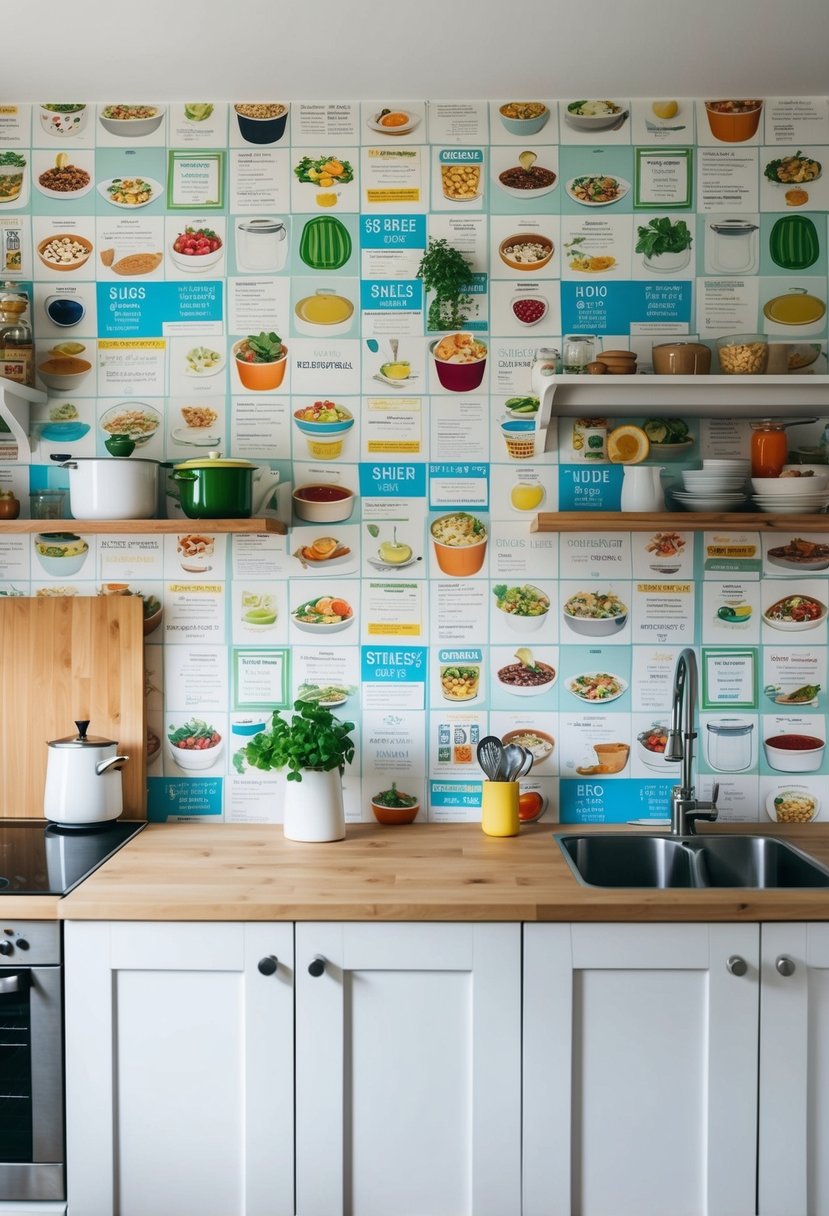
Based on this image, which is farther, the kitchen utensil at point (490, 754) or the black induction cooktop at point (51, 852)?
the kitchen utensil at point (490, 754)

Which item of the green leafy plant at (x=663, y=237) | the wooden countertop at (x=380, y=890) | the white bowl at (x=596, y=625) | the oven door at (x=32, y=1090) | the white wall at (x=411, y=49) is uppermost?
the white wall at (x=411, y=49)

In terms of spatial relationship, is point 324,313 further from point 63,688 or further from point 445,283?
point 63,688

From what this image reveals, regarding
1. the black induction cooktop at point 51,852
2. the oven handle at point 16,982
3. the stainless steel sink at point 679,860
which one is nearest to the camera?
the oven handle at point 16,982

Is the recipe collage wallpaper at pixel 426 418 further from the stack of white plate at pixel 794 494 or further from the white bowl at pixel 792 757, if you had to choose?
the stack of white plate at pixel 794 494

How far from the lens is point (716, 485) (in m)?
2.54

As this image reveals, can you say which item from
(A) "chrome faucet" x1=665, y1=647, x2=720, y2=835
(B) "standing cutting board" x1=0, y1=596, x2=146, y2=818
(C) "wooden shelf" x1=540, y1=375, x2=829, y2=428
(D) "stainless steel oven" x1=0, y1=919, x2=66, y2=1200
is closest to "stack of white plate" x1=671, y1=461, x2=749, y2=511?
(C) "wooden shelf" x1=540, y1=375, x2=829, y2=428

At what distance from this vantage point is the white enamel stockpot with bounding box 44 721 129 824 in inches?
101

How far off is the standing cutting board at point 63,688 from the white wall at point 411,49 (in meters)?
1.30

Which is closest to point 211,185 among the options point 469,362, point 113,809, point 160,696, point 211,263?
point 211,263

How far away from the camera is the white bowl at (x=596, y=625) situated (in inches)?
108

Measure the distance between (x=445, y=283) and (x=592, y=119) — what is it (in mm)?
583

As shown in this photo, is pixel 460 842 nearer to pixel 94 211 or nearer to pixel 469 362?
pixel 469 362

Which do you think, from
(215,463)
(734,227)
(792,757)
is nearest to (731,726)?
(792,757)

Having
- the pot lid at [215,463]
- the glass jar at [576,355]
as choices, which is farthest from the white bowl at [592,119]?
the pot lid at [215,463]
